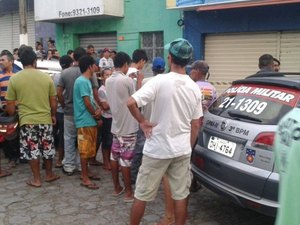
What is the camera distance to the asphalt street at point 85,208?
13.6 feet

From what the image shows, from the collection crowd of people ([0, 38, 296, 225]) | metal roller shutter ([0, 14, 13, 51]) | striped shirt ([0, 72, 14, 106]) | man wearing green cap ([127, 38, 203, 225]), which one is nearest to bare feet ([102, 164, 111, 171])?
crowd of people ([0, 38, 296, 225])

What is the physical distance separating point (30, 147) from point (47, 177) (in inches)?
22.2

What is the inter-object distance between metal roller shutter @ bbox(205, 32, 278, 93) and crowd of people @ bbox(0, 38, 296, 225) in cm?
437

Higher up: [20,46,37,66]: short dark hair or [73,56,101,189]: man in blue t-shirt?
[20,46,37,66]: short dark hair

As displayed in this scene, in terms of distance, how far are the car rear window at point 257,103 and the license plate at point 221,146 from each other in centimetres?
26

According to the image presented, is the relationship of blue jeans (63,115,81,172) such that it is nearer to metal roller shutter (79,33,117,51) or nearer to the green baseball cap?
the green baseball cap

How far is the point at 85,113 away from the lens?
5.10 meters

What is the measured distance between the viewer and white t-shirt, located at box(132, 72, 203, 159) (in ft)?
10.5

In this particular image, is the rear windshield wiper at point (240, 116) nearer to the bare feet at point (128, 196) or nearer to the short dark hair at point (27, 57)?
the bare feet at point (128, 196)

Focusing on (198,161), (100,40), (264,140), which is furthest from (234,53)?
(264,140)

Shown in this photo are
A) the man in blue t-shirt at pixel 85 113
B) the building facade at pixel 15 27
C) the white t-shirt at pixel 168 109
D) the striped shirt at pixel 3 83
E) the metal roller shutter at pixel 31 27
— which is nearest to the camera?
the white t-shirt at pixel 168 109

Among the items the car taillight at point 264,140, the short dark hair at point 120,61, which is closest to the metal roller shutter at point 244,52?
the short dark hair at point 120,61

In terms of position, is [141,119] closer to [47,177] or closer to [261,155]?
[261,155]

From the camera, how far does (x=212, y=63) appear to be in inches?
441
